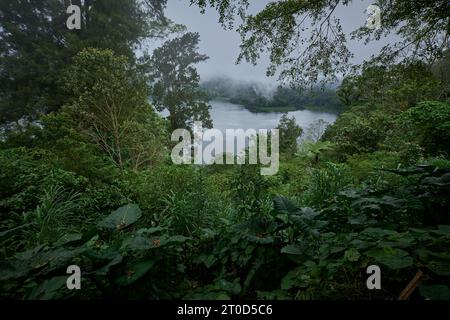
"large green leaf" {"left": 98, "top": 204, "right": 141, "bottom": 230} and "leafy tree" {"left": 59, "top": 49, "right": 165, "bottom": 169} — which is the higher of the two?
"leafy tree" {"left": 59, "top": 49, "right": 165, "bottom": 169}

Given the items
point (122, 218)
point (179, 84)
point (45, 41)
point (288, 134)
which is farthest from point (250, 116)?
point (122, 218)

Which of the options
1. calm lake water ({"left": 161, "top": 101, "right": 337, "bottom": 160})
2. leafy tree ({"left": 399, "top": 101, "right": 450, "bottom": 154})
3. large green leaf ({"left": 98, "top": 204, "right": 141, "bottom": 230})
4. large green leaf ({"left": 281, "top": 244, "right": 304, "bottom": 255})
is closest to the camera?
large green leaf ({"left": 281, "top": 244, "right": 304, "bottom": 255})

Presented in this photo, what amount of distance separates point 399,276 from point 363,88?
162 inches

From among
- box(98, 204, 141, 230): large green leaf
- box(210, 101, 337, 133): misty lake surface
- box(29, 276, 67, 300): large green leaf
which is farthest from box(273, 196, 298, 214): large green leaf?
box(210, 101, 337, 133): misty lake surface

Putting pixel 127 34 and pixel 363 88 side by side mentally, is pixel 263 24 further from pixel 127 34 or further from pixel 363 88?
pixel 127 34

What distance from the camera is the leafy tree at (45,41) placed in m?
10.4

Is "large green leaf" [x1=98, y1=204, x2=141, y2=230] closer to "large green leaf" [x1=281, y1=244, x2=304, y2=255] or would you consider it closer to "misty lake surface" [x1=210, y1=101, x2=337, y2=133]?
"large green leaf" [x1=281, y1=244, x2=304, y2=255]

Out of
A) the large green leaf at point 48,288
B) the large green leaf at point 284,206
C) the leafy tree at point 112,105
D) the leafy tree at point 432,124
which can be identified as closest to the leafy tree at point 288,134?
the leafy tree at point 432,124

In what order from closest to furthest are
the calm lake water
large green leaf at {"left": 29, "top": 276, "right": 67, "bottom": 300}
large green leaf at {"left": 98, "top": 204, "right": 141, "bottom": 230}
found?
1. large green leaf at {"left": 29, "top": 276, "right": 67, "bottom": 300}
2. large green leaf at {"left": 98, "top": 204, "right": 141, "bottom": 230}
3. the calm lake water

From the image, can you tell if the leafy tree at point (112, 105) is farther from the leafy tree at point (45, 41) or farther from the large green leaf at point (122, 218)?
the large green leaf at point (122, 218)

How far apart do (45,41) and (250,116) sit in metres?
27.9

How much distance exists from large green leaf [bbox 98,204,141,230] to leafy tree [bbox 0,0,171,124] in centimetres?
941

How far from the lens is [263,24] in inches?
167

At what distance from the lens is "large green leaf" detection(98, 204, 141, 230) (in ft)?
7.82
